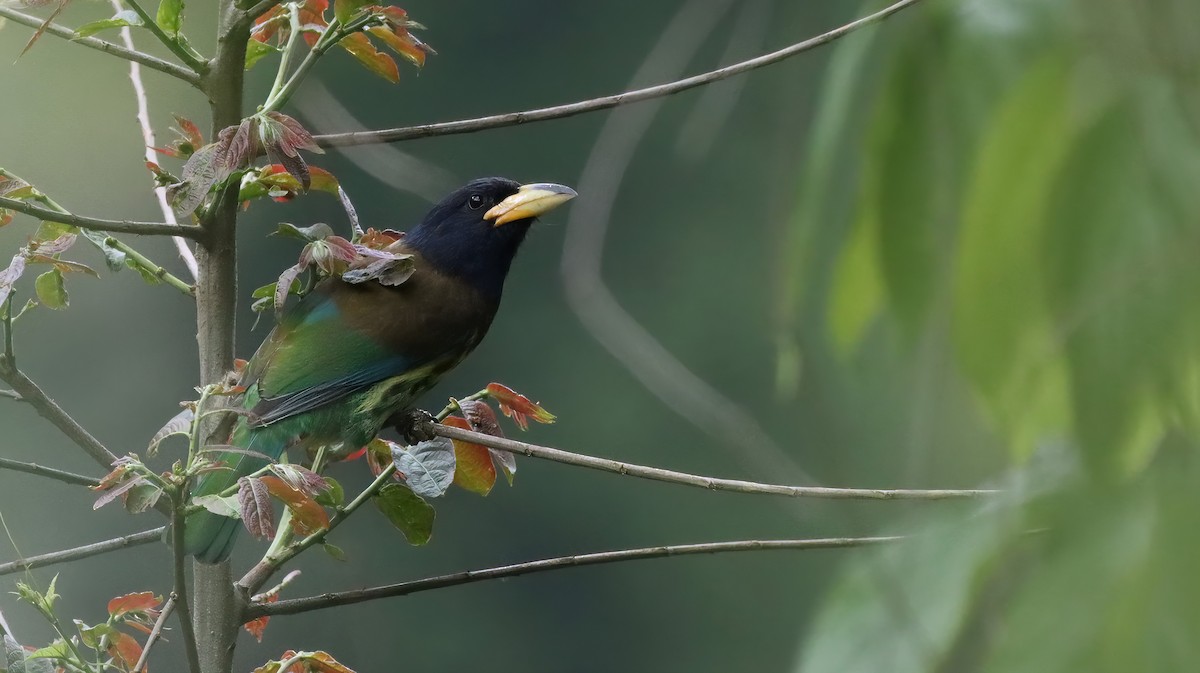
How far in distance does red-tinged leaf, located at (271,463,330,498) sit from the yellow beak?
0.87 meters

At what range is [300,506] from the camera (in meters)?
1.11

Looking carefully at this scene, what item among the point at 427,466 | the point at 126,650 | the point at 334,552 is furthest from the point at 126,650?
the point at 427,466

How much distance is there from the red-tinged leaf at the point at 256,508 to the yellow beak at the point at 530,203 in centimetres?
93

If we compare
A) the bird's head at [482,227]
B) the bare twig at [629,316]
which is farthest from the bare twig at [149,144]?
the bare twig at [629,316]

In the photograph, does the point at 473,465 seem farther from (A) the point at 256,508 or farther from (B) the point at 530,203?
(B) the point at 530,203

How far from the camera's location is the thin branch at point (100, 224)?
1.12 meters

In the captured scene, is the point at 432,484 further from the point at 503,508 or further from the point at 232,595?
the point at 503,508

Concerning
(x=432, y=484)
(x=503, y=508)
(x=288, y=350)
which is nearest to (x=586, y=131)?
(x=503, y=508)

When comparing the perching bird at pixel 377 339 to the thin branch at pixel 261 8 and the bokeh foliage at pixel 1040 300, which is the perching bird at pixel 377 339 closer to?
the thin branch at pixel 261 8

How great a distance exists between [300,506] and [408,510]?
0.16 metres

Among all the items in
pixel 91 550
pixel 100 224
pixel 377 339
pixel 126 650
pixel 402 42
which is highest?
pixel 402 42

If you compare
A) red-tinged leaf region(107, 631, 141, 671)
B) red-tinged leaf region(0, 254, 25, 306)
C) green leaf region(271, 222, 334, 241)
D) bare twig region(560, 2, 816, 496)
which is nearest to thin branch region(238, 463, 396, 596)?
red-tinged leaf region(107, 631, 141, 671)

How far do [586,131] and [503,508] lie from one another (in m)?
2.15

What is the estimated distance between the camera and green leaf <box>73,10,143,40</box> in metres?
1.13
